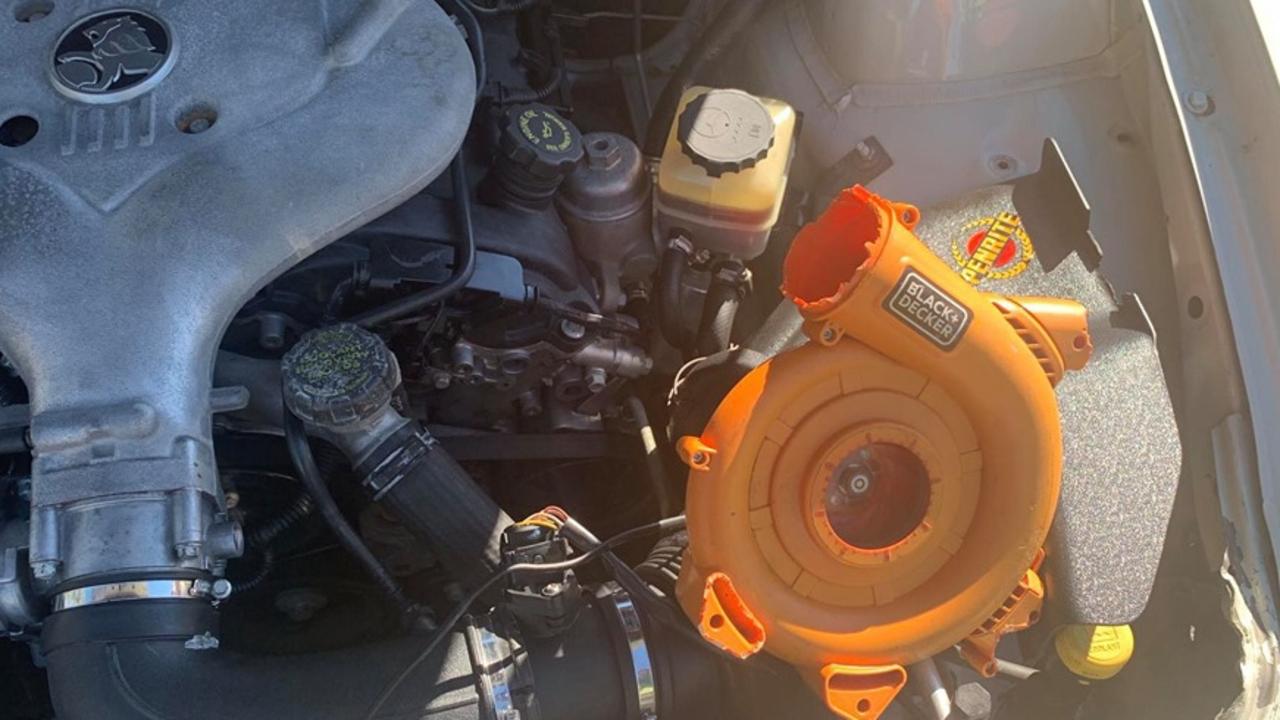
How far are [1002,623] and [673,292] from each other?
2.26 ft

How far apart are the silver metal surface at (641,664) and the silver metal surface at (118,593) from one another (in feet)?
1.66

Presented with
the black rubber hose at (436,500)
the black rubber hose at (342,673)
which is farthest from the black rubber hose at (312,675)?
the black rubber hose at (436,500)

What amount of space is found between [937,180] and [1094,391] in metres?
0.50

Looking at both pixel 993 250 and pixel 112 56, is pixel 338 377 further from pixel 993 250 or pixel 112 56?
pixel 993 250

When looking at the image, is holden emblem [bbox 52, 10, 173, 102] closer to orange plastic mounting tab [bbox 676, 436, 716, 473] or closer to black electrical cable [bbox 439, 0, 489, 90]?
black electrical cable [bbox 439, 0, 489, 90]

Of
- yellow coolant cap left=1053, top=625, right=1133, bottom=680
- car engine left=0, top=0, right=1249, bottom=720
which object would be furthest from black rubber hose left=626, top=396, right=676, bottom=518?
yellow coolant cap left=1053, top=625, right=1133, bottom=680

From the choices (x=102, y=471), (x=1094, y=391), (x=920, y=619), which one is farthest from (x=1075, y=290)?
(x=102, y=471)

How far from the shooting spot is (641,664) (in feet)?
4.09

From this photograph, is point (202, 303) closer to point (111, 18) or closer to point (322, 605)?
point (111, 18)

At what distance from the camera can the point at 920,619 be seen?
120 cm

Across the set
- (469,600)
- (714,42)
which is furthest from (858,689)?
(714,42)

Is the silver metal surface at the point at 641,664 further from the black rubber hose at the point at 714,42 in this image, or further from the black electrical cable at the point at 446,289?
the black rubber hose at the point at 714,42

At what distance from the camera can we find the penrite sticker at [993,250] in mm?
1581

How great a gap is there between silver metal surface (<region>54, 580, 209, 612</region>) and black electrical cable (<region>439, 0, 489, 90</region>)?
0.84 m
